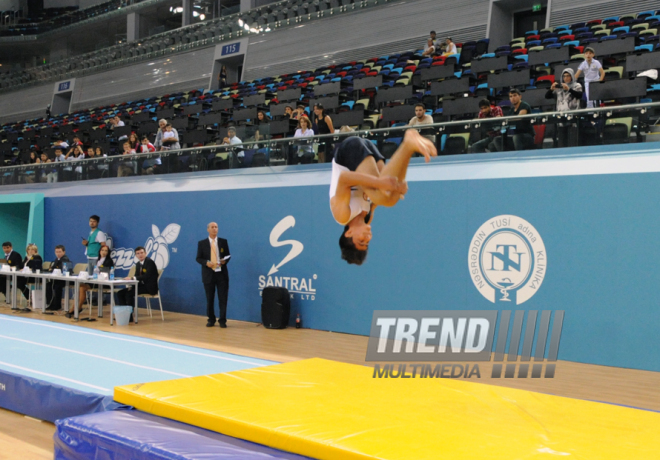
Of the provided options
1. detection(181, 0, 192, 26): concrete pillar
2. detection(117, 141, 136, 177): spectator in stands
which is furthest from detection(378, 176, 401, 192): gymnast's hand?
detection(181, 0, 192, 26): concrete pillar

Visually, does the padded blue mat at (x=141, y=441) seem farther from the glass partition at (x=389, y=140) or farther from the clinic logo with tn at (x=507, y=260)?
the glass partition at (x=389, y=140)

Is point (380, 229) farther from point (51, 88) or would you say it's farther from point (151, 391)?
point (51, 88)

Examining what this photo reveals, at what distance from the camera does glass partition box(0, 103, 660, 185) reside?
19.9 feet

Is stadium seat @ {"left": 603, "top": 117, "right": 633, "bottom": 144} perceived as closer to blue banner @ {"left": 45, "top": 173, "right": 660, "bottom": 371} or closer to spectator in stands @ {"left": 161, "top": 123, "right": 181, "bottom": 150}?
blue banner @ {"left": 45, "top": 173, "right": 660, "bottom": 371}

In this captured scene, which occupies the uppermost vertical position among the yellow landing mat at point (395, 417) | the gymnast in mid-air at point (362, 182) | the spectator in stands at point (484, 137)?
the spectator in stands at point (484, 137)

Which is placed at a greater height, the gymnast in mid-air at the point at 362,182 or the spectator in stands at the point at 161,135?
the spectator in stands at the point at 161,135

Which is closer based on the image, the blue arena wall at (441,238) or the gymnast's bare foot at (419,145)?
the gymnast's bare foot at (419,145)

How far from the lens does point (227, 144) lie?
9.33m

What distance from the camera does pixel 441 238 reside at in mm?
7203

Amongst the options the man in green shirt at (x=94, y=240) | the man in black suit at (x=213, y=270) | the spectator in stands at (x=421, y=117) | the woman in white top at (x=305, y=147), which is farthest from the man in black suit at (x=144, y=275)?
the spectator in stands at (x=421, y=117)

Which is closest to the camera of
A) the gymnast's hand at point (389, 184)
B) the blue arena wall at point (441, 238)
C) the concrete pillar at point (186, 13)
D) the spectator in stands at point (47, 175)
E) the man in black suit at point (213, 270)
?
the gymnast's hand at point (389, 184)

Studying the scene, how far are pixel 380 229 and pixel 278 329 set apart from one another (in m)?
2.07

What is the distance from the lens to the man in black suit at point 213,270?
860 centimetres

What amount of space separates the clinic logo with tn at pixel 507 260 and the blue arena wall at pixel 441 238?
75 mm
